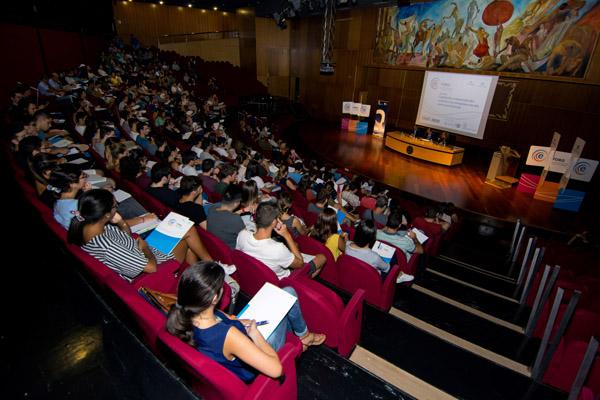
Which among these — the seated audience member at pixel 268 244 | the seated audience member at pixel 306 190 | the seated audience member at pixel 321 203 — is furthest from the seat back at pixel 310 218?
the seated audience member at pixel 268 244

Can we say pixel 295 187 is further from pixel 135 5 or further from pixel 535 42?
pixel 135 5

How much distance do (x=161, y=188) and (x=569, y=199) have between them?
23.6 feet

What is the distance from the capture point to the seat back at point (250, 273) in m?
2.00

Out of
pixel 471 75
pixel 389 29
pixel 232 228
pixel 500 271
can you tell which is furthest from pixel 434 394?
pixel 389 29

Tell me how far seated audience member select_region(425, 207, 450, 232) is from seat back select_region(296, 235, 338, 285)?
194cm

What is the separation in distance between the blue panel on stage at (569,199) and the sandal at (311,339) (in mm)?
6484

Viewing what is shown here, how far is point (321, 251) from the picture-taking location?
259 centimetres

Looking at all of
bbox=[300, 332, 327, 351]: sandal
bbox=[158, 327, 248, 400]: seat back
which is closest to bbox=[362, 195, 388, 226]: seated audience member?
bbox=[300, 332, 327, 351]: sandal

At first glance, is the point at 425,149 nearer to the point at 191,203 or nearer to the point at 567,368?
the point at 567,368

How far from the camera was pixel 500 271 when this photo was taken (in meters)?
4.00

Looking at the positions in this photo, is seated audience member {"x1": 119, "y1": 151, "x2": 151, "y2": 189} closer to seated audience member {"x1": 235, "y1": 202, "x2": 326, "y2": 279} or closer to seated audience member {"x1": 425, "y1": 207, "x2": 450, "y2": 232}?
seated audience member {"x1": 235, "y1": 202, "x2": 326, "y2": 279}

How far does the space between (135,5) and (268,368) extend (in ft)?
62.2

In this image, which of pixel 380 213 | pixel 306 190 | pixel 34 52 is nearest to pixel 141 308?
pixel 380 213

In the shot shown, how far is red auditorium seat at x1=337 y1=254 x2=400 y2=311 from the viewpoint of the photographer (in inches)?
94.1
